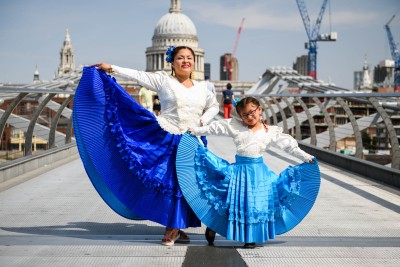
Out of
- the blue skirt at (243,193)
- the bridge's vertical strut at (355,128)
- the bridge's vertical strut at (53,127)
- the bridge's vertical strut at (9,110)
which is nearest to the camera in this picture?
the blue skirt at (243,193)

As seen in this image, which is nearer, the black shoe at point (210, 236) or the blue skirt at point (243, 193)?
the blue skirt at point (243, 193)

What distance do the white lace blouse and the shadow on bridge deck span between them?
2.76 ft

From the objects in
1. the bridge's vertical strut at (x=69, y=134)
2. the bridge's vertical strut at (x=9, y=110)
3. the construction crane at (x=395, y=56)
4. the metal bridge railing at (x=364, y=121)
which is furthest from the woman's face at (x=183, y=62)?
the construction crane at (x=395, y=56)

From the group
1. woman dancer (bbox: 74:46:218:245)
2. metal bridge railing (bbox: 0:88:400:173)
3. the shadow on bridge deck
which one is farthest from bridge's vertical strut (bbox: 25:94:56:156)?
woman dancer (bbox: 74:46:218:245)

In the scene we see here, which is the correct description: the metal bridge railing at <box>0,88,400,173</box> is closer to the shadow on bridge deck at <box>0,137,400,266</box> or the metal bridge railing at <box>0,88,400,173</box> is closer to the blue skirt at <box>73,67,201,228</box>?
the shadow on bridge deck at <box>0,137,400,266</box>

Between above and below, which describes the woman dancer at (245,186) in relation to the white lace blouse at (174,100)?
below

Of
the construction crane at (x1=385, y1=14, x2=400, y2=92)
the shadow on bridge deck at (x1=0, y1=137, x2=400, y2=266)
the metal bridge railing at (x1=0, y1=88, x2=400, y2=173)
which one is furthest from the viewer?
the construction crane at (x1=385, y1=14, x2=400, y2=92)

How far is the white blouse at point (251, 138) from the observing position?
5.07m

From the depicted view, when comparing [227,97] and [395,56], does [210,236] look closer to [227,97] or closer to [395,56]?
[227,97]

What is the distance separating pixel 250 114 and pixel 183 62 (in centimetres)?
65

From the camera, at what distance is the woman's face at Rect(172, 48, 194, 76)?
536 cm

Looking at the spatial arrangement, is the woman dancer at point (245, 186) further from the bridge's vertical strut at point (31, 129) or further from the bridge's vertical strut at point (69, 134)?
the bridge's vertical strut at point (69, 134)

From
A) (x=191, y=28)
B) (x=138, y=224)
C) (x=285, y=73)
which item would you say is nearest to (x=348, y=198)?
(x=138, y=224)

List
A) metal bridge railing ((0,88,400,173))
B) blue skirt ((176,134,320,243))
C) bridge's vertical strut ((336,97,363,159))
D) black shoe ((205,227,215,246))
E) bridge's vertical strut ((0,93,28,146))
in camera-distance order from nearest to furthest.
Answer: blue skirt ((176,134,320,243)) < black shoe ((205,227,215,246)) < bridge's vertical strut ((0,93,28,146)) < metal bridge railing ((0,88,400,173)) < bridge's vertical strut ((336,97,363,159))
